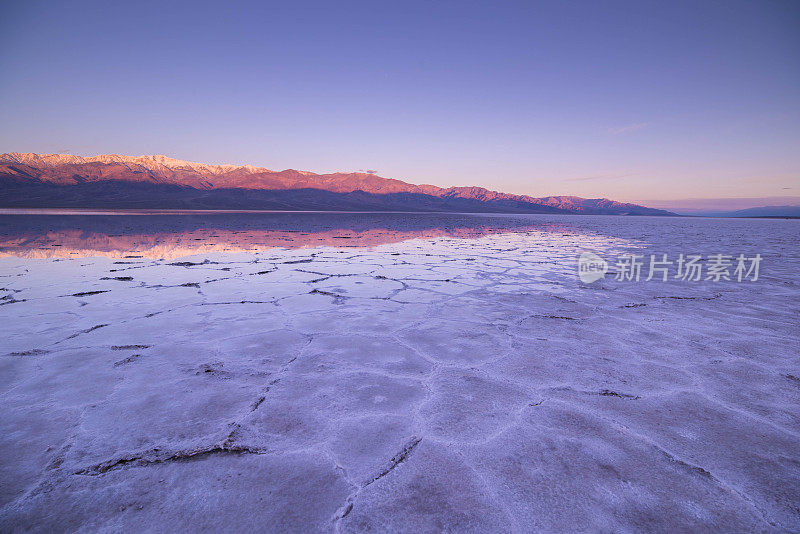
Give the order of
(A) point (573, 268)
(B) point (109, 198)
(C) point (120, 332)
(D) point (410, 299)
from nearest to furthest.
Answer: (C) point (120, 332), (D) point (410, 299), (A) point (573, 268), (B) point (109, 198)

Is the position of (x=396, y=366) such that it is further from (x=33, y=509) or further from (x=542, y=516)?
(x=33, y=509)

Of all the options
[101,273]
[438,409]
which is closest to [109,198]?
[101,273]

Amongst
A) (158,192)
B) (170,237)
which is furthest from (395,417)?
(158,192)

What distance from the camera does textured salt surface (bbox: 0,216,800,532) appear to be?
906 mm

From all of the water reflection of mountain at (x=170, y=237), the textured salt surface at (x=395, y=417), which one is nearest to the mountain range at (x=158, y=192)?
the water reflection of mountain at (x=170, y=237)

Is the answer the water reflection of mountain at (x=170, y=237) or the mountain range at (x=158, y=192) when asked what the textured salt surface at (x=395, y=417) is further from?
the mountain range at (x=158, y=192)

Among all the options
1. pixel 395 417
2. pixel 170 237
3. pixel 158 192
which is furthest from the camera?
pixel 158 192

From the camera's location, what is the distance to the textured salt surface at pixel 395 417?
0.91 m

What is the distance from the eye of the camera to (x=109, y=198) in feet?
225

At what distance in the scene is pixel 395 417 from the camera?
1.31 metres

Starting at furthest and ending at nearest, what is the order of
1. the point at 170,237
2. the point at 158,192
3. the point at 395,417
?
1. the point at 158,192
2. the point at 170,237
3. the point at 395,417

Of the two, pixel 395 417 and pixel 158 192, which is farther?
pixel 158 192

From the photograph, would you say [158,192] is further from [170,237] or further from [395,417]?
[395,417]

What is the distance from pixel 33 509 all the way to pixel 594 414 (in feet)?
5.94
